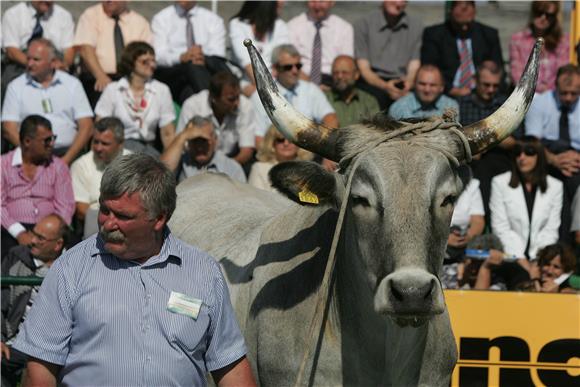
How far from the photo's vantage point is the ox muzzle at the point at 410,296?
4910mm

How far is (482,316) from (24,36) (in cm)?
663

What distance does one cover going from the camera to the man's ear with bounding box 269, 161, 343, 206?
5.71 meters

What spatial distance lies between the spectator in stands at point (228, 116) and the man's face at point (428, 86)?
166 centimetres

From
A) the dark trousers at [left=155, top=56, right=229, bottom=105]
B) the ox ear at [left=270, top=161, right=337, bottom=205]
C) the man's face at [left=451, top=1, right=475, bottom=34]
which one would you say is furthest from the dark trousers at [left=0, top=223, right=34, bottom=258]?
the man's face at [left=451, top=1, right=475, bottom=34]

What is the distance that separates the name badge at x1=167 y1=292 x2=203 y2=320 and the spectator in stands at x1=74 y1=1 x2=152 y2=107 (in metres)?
7.71

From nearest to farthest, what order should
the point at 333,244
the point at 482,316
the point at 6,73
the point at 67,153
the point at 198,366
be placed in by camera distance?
1. the point at 198,366
2. the point at 333,244
3. the point at 482,316
4. the point at 67,153
5. the point at 6,73

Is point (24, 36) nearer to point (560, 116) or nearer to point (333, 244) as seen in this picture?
point (560, 116)

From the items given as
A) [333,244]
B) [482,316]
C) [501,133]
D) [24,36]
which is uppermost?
[24,36]

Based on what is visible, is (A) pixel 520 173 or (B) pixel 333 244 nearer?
(B) pixel 333 244

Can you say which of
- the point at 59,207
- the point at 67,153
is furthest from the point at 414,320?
the point at 67,153

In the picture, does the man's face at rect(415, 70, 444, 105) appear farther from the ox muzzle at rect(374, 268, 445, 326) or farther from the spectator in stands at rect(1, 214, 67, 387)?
the ox muzzle at rect(374, 268, 445, 326)

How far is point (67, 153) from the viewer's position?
11219mm

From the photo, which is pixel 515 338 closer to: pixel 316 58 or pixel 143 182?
pixel 143 182

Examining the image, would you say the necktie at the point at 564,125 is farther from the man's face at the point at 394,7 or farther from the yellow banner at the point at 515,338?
the yellow banner at the point at 515,338
